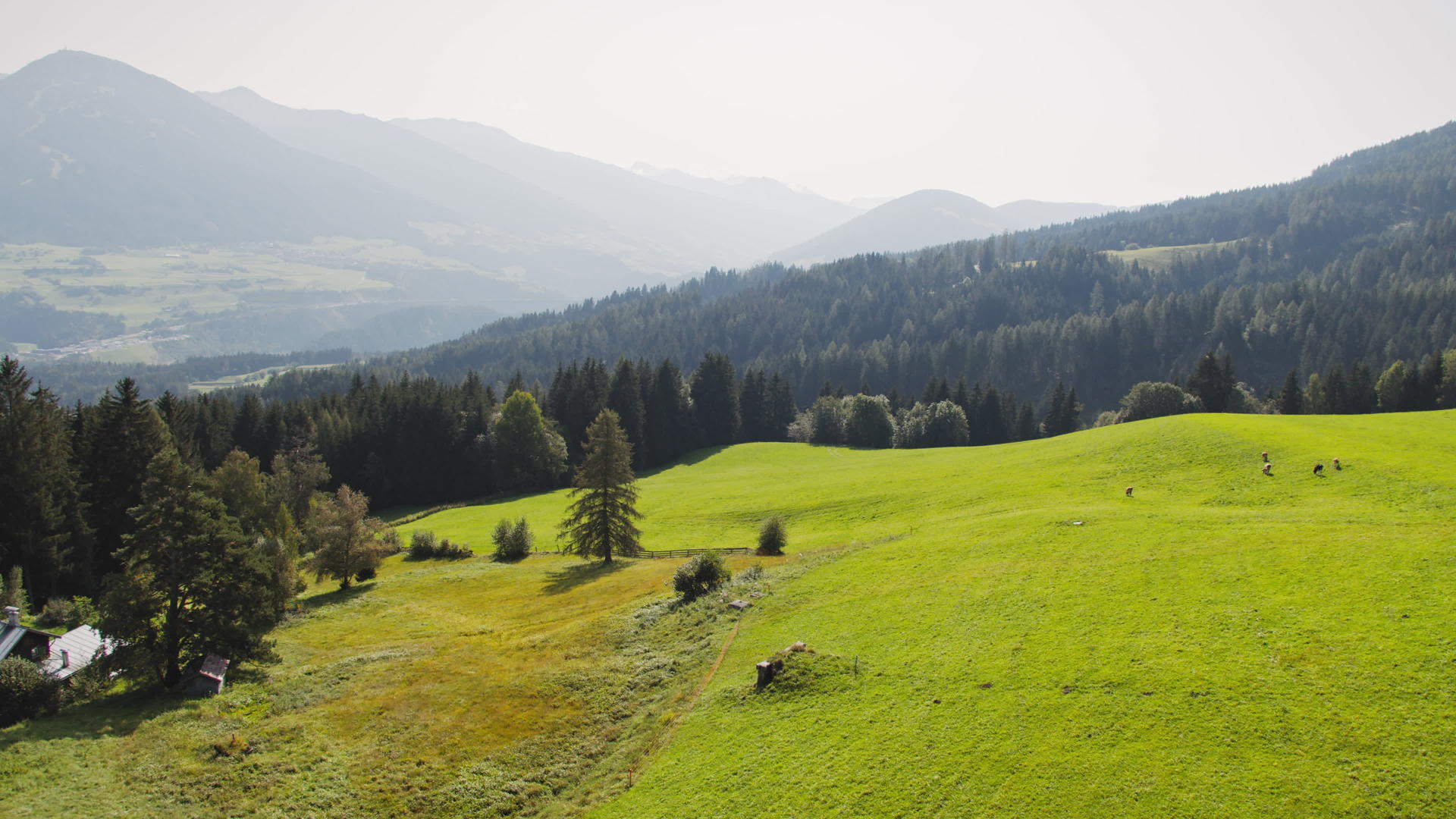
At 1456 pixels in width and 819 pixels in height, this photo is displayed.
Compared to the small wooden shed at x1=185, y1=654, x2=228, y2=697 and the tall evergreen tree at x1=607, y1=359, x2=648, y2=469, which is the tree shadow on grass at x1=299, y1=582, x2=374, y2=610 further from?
the tall evergreen tree at x1=607, y1=359, x2=648, y2=469

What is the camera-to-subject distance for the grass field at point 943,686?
19.3m

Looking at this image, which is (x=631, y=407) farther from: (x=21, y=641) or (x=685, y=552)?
(x=21, y=641)

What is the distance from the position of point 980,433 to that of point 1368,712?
133 meters

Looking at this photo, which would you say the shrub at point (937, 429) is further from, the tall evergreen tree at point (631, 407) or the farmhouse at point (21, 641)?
the farmhouse at point (21, 641)

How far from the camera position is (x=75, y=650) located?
42.5 meters

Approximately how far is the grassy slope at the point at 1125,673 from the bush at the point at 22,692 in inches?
1247

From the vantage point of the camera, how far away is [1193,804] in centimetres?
1741

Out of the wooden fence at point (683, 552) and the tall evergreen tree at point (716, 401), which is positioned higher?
the tall evergreen tree at point (716, 401)

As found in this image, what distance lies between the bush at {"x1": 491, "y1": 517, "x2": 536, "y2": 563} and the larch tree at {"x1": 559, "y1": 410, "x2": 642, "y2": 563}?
916 cm

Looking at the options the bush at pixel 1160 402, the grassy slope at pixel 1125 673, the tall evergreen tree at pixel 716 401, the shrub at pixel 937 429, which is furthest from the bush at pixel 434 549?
the bush at pixel 1160 402

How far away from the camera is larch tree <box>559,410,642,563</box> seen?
6178cm

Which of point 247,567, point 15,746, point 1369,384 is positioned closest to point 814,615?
point 247,567

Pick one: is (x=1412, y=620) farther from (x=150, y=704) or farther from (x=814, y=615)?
(x=150, y=704)

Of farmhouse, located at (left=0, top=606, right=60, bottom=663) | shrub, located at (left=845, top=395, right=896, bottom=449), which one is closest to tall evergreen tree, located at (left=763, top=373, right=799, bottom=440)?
shrub, located at (left=845, top=395, right=896, bottom=449)
